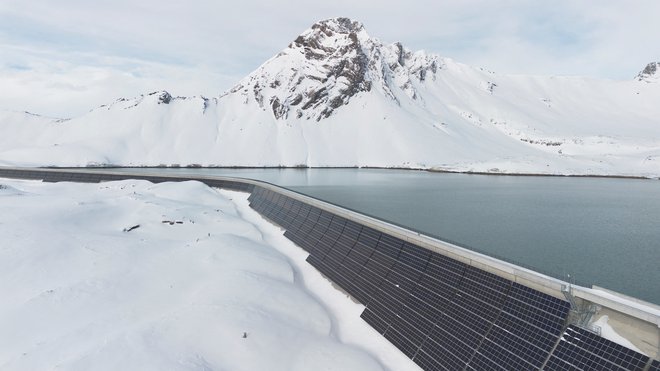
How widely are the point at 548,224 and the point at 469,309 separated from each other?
116ft

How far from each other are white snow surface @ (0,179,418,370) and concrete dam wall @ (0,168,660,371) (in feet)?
5.02

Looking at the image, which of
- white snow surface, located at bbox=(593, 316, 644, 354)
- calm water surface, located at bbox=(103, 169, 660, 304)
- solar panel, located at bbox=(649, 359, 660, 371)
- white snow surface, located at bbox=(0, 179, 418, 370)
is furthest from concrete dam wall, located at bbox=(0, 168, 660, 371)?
calm water surface, located at bbox=(103, 169, 660, 304)

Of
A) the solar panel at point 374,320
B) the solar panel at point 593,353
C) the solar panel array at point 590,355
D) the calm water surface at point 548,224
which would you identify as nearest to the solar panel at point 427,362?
the solar panel at point 374,320

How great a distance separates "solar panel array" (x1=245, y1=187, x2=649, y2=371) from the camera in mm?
15684

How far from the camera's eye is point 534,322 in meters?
17.1

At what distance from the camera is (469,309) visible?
20.0m

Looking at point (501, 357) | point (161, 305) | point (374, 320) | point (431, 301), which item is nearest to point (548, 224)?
point (431, 301)

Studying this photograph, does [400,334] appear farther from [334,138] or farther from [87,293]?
[334,138]

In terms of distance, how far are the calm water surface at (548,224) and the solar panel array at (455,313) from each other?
8.72 feet

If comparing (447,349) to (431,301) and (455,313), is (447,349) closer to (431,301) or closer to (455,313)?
(455,313)

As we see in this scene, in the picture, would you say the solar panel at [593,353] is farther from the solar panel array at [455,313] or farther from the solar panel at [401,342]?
the solar panel at [401,342]

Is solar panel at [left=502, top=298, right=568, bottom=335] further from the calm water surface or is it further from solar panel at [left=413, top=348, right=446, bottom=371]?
solar panel at [left=413, top=348, right=446, bottom=371]

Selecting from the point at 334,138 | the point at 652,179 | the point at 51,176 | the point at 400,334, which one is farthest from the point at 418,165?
the point at 400,334

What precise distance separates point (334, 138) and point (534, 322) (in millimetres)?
174696
